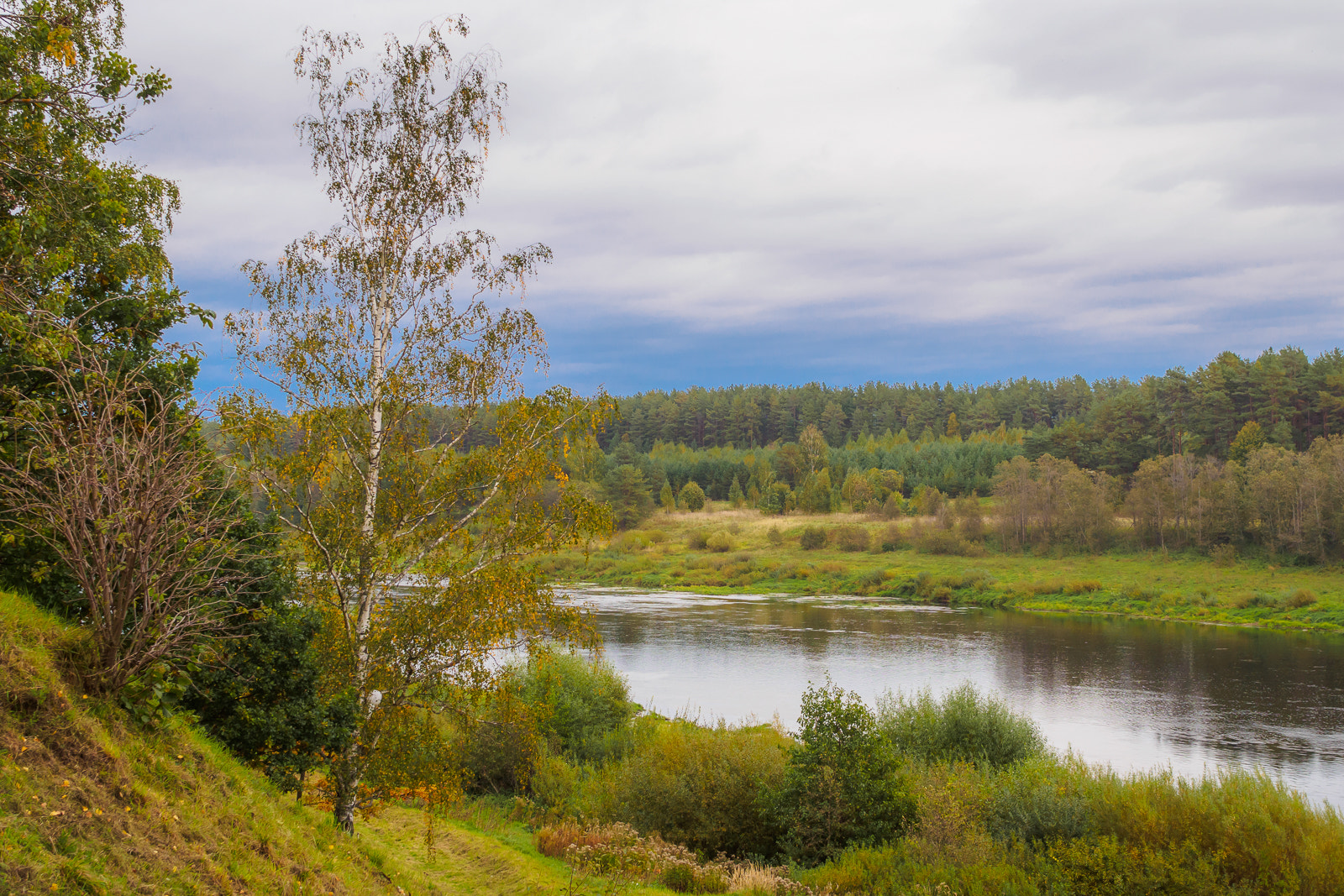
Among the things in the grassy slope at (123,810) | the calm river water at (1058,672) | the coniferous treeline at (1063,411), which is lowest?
the calm river water at (1058,672)

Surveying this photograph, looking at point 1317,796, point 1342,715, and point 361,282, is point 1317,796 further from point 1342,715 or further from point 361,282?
point 361,282

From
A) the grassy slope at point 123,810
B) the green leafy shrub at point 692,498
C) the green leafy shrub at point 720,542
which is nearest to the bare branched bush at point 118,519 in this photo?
the grassy slope at point 123,810

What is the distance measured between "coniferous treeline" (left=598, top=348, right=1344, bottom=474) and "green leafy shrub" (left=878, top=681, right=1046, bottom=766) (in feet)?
193

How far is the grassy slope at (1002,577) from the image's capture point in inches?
2203

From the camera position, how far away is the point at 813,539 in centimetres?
8669

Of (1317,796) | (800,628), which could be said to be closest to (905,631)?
(800,628)

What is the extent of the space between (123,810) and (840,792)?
1103 cm

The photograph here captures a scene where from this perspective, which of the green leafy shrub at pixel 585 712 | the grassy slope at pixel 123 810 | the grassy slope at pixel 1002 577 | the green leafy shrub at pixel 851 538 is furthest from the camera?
the green leafy shrub at pixel 851 538

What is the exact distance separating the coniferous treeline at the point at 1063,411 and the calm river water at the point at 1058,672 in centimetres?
3442

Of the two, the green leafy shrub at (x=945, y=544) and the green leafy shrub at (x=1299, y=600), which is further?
the green leafy shrub at (x=945, y=544)

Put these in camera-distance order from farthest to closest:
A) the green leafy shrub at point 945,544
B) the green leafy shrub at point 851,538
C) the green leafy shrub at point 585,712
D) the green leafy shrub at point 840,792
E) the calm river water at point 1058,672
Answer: the green leafy shrub at point 851,538, the green leafy shrub at point 945,544, the calm river water at point 1058,672, the green leafy shrub at point 585,712, the green leafy shrub at point 840,792

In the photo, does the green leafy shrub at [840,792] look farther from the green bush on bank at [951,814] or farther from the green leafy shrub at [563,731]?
the green leafy shrub at [563,731]

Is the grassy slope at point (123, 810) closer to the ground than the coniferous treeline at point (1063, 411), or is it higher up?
closer to the ground

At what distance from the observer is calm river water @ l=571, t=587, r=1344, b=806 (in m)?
27.6
